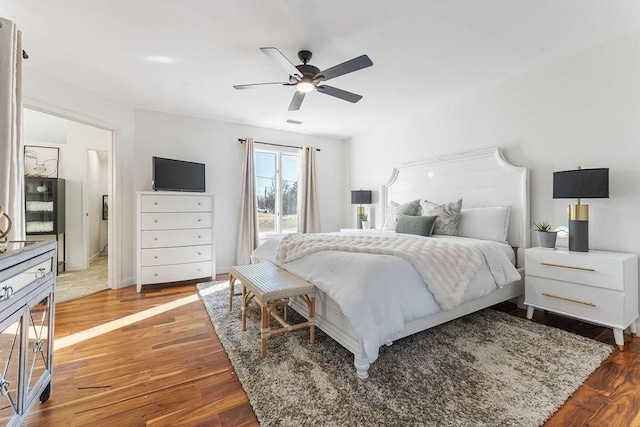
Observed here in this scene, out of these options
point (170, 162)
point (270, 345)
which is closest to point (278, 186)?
point (170, 162)

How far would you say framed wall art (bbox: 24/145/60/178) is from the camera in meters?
4.30

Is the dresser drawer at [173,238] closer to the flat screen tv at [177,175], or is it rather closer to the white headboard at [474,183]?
the flat screen tv at [177,175]

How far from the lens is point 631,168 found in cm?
235

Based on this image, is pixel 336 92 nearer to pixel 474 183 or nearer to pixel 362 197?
pixel 474 183

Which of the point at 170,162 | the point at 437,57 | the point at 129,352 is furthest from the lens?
the point at 170,162

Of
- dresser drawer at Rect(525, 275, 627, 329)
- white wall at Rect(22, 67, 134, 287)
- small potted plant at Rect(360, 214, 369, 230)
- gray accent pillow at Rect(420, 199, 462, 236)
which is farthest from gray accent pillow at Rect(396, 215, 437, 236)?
white wall at Rect(22, 67, 134, 287)

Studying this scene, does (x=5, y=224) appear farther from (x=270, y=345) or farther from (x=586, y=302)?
(x=586, y=302)

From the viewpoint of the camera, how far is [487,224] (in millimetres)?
3027

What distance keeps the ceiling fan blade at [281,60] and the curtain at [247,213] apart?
2.29 m

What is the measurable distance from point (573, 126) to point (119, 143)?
5255 millimetres

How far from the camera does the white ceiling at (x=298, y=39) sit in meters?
1.98

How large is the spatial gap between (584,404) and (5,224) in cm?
366

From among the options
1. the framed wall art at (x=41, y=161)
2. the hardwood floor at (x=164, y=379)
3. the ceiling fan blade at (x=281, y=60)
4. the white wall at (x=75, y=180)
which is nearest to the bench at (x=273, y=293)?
the hardwood floor at (x=164, y=379)

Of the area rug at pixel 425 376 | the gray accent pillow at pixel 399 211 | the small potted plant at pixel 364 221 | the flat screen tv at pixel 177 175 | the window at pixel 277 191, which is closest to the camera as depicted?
the area rug at pixel 425 376
